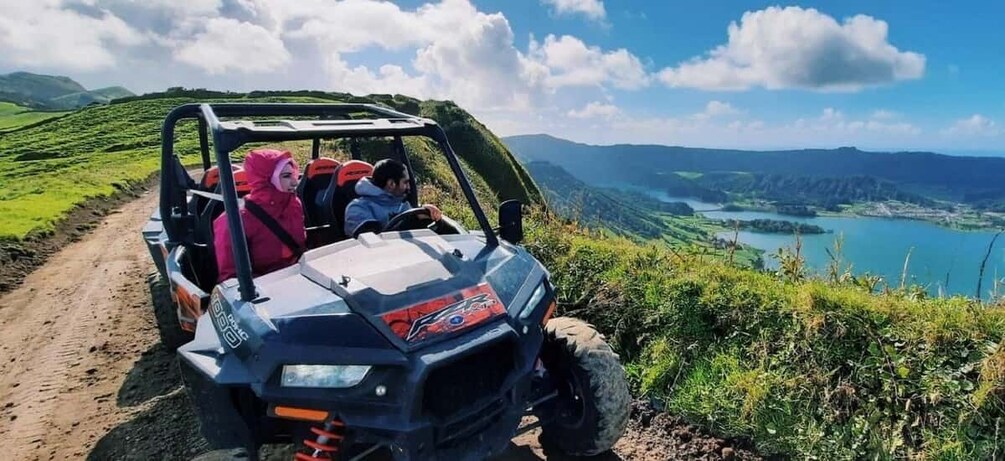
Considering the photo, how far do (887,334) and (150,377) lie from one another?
619 cm

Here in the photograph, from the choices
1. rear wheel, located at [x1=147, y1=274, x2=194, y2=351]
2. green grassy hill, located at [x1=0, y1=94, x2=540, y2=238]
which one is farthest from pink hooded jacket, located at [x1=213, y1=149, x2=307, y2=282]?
green grassy hill, located at [x1=0, y1=94, x2=540, y2=238]

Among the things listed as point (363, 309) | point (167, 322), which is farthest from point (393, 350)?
point (167, 322)

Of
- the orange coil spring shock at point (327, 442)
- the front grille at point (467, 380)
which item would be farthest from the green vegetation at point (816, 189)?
the orange coil spring shock at point (327, 442)

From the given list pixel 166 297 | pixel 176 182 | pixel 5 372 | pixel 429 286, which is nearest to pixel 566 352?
pixel 429 286

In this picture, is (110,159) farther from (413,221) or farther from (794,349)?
(794,349)

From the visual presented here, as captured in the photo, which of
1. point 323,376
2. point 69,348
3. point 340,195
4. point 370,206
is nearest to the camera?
point 323,376

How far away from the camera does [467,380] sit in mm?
3248

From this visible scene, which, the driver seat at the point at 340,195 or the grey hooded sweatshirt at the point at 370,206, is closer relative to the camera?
the grey hooded sweatshirt at the point at 370,206

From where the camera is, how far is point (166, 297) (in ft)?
21.3

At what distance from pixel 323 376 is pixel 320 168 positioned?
3568 millimetres

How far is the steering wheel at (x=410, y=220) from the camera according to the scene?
175 inches

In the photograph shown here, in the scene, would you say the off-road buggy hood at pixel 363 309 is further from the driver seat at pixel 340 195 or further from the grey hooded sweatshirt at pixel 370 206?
the driver seat at pixel 340 195

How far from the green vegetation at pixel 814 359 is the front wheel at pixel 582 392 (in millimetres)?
1023

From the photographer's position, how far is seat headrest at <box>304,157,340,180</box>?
6.10 meters
